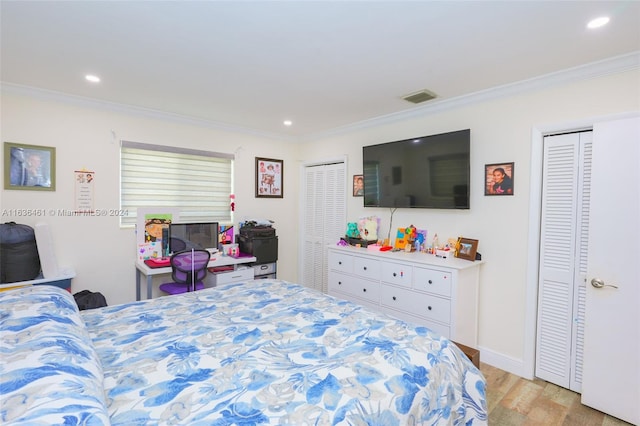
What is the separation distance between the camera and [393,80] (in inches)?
102

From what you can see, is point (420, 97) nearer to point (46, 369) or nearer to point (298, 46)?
point (298, 46)

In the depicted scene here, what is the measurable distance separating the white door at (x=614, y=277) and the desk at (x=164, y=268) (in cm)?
324

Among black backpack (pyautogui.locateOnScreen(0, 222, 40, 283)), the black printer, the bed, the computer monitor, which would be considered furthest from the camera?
the black printer

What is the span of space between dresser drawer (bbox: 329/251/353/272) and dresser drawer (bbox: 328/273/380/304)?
80 mm

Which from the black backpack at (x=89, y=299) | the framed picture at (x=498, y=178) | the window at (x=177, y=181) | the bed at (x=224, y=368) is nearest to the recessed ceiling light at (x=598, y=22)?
the framed picture at (x=498, y=178)

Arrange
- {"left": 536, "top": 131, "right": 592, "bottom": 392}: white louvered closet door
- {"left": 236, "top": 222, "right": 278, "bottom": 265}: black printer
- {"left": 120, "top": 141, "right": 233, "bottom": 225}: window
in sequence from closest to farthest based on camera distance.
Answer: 1. {"left": 536, "top": 131, "right": 592, "bottom": 392}: white louvered closet door
2. {"left": 120, "top": 141, "right": 233, "bottom": 225}: window
3. {"left": 236, "top": 222, "right": 278, "bottom": 265}: black printer

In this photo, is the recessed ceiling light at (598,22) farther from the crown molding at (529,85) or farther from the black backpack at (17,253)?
the black backpack at (17,253)

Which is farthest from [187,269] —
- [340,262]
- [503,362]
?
[503,362]

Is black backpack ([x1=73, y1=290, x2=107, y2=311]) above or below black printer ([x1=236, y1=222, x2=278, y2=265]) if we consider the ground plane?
below

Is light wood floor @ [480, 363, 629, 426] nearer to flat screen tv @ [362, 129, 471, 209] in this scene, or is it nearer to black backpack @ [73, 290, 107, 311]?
flat screen tv @ [362, 129, 471, 209]

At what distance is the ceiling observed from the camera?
1693 millimetres

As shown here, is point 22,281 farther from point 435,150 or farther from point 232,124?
point 435,150

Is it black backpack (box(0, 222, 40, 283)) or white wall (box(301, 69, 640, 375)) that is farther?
black backpack (box(0, 222, 40, 283))

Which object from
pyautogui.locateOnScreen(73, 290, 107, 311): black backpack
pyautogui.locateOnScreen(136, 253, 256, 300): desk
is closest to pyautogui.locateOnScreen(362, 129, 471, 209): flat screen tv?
pyautogui.locateOnScreen(136, 253, 256, 300): desk
